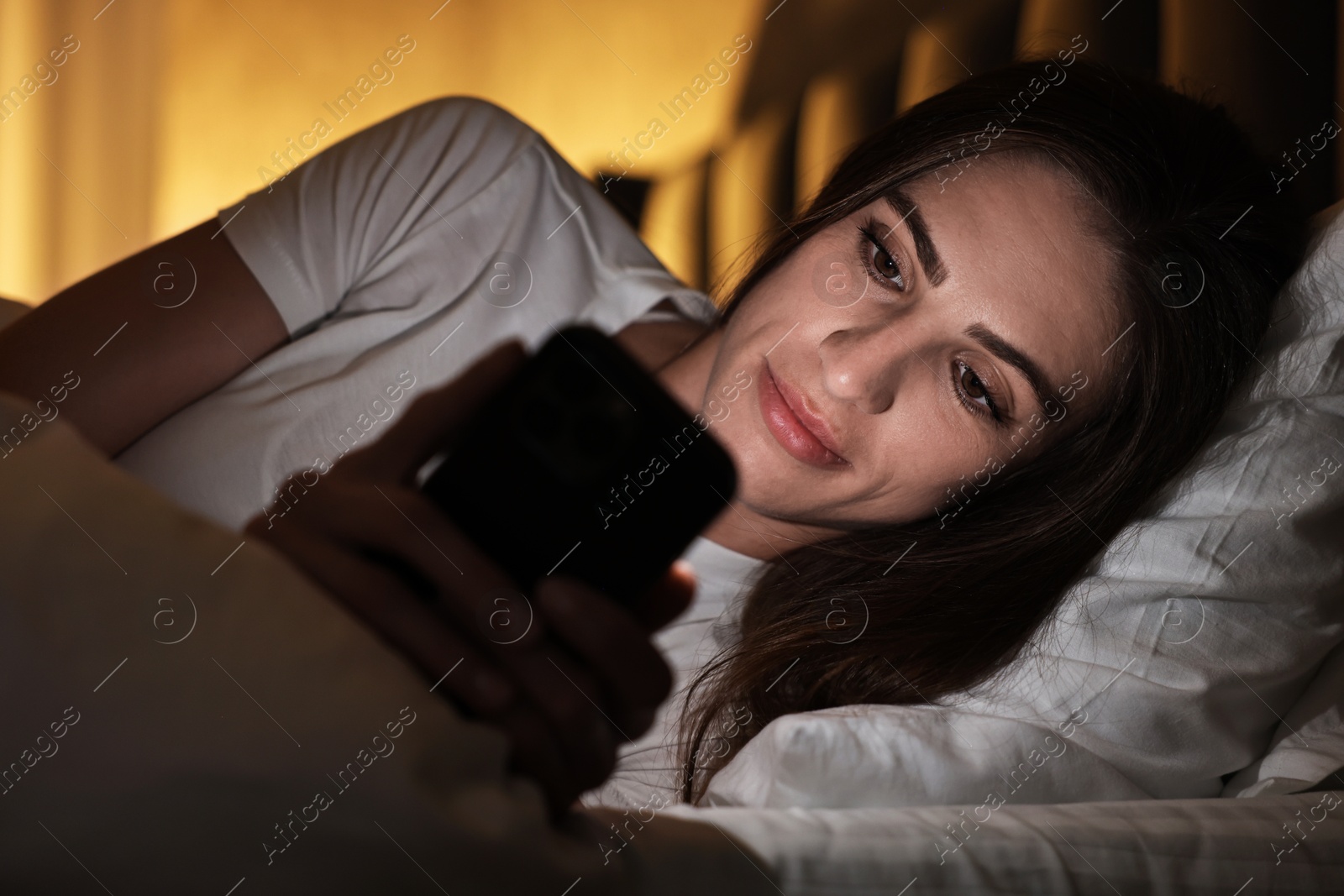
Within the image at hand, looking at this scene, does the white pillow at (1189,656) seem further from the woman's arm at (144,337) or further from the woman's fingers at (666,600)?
the woman's arm at (144,337)

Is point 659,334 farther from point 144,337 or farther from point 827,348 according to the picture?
point 144,337

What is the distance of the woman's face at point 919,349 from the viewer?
0.53m

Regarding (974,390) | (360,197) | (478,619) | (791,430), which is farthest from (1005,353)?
(360,197)

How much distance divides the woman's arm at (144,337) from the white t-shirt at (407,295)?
0.01m

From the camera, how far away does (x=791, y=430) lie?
1.81 feet

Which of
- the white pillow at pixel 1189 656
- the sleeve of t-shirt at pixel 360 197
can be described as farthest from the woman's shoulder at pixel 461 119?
the white pillow at pixel 1189 656

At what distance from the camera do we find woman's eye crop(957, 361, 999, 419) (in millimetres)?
538

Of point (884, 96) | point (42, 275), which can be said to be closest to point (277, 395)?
point (884, 96)

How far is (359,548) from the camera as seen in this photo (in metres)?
0.40

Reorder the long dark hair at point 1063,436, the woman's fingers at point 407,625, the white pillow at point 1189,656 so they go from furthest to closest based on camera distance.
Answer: the long dark hair at point 1063,436 < the white pillow at point 1189,656 < the woman's fingers at point 407,625

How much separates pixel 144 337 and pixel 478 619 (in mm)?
340

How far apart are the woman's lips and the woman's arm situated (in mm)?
359

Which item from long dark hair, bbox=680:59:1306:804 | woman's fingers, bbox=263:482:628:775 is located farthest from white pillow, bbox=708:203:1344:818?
woman's fingers, bbox=263:482:628:775

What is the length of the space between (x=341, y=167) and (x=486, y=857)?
52cm
